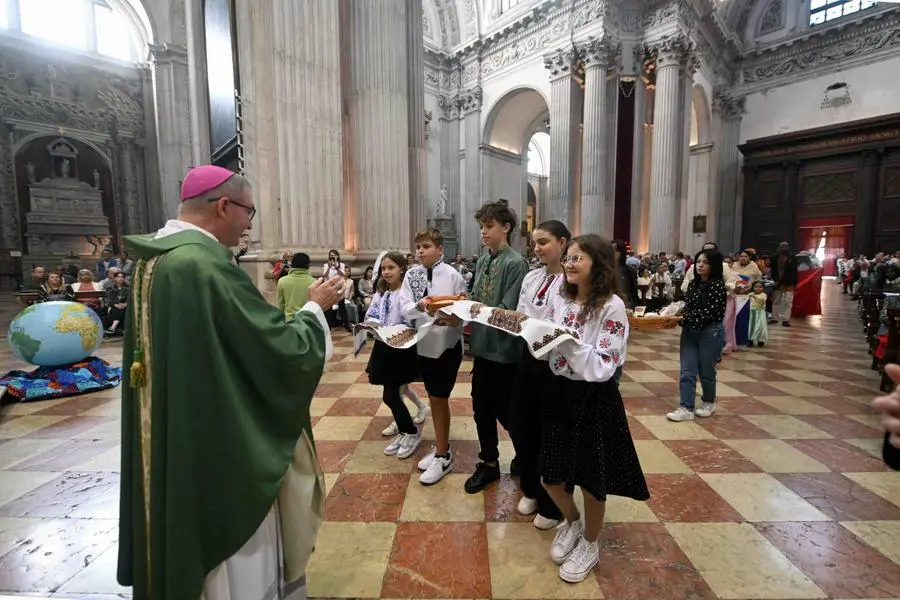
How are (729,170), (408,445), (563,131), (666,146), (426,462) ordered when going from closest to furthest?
(426,462), (408,445), (666,146), (563,131), (729,170)

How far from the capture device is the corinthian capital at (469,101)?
66.6 feet

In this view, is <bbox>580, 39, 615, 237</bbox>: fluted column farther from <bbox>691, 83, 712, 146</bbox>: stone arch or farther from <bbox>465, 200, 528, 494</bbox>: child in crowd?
<bbox>465, 200, 528, 494</bbox>: child in crowd

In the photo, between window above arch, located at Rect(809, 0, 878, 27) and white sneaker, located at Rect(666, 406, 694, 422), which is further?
window above arch, located at Rect(809, 0, 878, 27)

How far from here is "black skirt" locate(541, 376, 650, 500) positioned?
6.27ft

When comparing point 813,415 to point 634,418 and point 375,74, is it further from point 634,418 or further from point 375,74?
point 375,74

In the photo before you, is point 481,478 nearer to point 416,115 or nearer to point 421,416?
point 421,416

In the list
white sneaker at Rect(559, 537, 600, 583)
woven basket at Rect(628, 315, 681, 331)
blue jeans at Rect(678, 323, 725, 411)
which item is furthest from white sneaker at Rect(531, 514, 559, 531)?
woven basket at Rect(628, 315, 681, 331)

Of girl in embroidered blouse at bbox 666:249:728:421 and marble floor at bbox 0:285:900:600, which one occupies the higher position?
girl in embroidered blouse at bbox 666:249:728:421

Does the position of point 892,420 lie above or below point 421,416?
above

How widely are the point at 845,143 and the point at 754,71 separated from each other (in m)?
5.82

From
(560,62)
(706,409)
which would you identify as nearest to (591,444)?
(706,409)

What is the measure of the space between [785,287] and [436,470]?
10354 mm

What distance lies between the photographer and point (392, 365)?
3.08m

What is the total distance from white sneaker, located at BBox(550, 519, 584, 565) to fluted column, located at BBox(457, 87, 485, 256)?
18.5m
